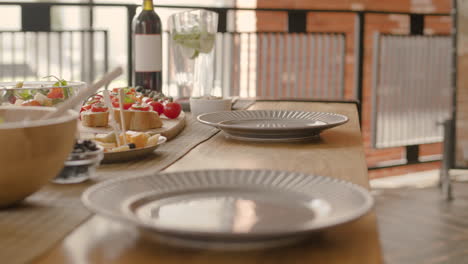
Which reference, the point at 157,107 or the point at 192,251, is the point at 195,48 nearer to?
the point at 157,107

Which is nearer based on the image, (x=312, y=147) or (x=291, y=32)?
(x=312, y=147)

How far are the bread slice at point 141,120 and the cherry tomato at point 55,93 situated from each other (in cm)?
29

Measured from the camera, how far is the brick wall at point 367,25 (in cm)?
469

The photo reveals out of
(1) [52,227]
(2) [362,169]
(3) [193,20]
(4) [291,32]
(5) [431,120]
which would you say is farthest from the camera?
(5) [431,120]

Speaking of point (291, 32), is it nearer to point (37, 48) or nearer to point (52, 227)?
point (37, 48)

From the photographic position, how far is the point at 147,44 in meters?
1.60

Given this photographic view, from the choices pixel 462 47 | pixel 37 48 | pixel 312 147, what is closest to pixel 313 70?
pixel 462 47

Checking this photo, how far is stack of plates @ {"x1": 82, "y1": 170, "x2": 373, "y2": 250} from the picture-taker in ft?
1.66

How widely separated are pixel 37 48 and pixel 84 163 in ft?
10.7

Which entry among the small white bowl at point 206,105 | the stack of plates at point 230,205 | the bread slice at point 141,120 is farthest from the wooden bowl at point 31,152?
the small white bowl at point 206,105

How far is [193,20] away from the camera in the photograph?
5.20ft

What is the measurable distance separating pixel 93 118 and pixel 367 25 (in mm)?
3782

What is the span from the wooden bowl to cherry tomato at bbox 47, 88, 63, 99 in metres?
0.31

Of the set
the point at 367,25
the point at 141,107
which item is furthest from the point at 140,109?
the point at 367,25
